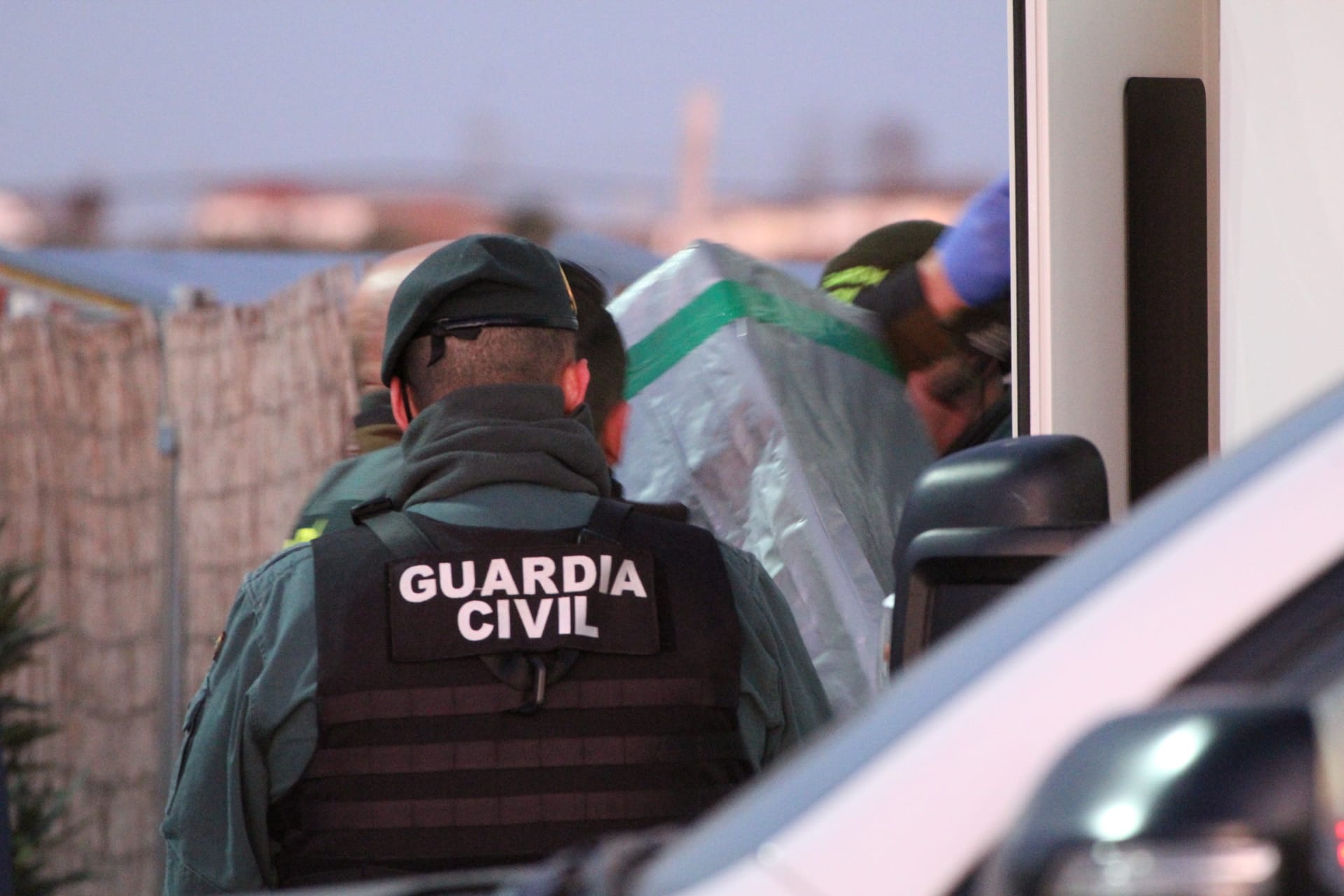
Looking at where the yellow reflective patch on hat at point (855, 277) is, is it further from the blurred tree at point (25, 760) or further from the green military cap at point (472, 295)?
the blurred tree at point (25, 760)

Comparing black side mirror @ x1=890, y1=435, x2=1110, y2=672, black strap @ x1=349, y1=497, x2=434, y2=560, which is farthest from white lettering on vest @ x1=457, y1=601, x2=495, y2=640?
black side mirror @ x1=890, y1=435, x2=1110, y2=672

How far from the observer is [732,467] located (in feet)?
11.9

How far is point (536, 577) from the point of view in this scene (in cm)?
249

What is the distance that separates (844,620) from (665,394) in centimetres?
64

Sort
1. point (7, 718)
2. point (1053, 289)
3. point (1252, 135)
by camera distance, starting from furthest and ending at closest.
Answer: point (7, 718)
point (1053, 289)
point (1252, 135)

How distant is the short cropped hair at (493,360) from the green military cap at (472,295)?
0.01m

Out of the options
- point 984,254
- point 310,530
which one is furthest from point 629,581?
point 984,254

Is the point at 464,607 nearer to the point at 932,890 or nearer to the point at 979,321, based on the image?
the point at 932,890

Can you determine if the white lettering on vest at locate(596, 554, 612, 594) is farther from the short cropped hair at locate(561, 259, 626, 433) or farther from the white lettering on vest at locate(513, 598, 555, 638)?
the short cropped hair at locate(561, 259, 626, 433)

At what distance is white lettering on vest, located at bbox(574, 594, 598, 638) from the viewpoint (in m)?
2.50

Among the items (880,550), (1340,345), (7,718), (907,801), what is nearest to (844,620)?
(880,550)

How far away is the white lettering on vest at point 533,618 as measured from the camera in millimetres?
2479

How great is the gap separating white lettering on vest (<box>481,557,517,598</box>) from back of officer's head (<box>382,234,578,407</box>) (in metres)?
0.33

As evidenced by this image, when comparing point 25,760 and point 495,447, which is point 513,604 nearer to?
point 495,447
